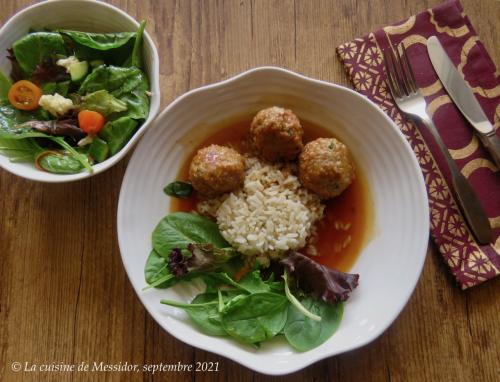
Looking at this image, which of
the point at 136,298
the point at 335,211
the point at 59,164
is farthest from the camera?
the point at 335,211

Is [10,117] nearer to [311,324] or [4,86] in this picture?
[4,86]

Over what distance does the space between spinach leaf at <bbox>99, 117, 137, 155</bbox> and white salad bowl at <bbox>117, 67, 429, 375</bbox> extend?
0.32 ft

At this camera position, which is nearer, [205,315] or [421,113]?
[205,315]

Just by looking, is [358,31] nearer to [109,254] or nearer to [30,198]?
[109,254]

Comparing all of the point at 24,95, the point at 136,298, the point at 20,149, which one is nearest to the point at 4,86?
the point at 24,95

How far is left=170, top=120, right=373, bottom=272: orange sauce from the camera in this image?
99.3 inches

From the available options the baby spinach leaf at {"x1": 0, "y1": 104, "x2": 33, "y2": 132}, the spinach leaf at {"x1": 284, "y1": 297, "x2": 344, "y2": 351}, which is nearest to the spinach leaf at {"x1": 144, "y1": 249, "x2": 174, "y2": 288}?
the spinach leaf at {"x1": 284, "y1": 297, "x2": 344, "y2": 351}

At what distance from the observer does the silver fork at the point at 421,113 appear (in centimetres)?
242

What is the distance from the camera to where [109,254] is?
8.28 feet

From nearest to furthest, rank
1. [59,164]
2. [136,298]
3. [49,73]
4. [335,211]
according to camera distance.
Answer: [59,164] → [49,73] → [136,298] → [335,211]

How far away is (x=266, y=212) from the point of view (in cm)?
247

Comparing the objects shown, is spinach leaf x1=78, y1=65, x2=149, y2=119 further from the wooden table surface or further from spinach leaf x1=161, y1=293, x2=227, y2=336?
spinach leaf x1=161, y1=293, x2=227, y2=336

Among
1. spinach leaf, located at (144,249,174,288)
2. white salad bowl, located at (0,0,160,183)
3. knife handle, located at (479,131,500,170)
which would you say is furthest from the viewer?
knife handle, located at (479,131,500,170)

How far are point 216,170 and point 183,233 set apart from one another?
405mm
